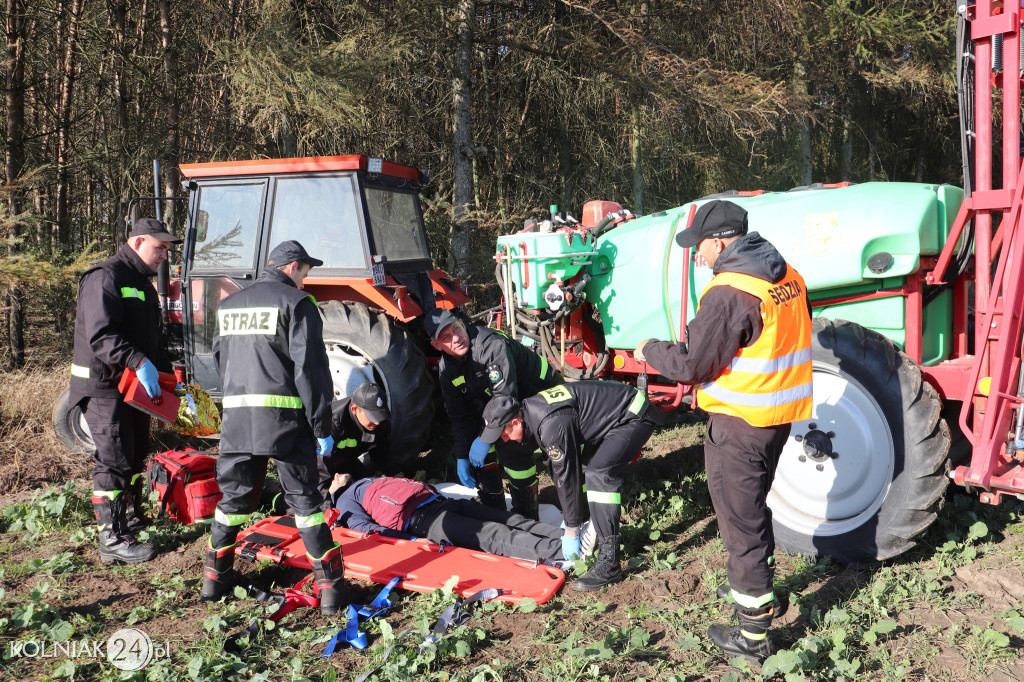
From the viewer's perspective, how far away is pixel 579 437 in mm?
3793

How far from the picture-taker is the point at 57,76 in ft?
30.8

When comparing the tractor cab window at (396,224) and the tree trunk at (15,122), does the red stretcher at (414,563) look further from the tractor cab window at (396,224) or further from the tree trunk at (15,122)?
the tree trunk at (15,122)

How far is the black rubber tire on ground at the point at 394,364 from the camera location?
14.9 feet

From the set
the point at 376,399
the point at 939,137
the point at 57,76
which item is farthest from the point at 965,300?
the point at 57,76

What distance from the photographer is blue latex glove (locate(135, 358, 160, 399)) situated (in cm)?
399

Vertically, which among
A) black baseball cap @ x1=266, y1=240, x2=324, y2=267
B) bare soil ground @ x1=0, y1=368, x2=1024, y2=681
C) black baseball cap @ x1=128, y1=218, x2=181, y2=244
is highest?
black baseball cap @ x1=128, y1=218, x2=181, y2=244

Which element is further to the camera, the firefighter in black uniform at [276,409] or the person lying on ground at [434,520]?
the person lying on ground at [434,520]

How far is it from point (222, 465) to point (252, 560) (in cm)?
75

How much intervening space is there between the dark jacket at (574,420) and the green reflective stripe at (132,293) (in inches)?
89.9

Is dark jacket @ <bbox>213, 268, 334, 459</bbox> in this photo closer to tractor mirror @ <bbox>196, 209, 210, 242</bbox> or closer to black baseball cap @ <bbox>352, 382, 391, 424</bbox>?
black baseball cap @ <bbox>352, 382, 391, 424</bbox>

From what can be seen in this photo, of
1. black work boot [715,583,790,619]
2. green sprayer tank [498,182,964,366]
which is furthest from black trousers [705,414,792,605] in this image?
green sprayer tank [498,182,964,366]

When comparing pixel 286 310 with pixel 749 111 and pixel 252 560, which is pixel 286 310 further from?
pixel 749 111

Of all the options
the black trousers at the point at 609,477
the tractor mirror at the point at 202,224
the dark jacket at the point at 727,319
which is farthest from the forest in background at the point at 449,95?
the dark jacket at the point at 727,319

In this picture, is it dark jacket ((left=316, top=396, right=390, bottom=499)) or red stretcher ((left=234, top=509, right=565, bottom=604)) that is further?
dark jacket ((left=316, top=396, right=390, bottom=499))
